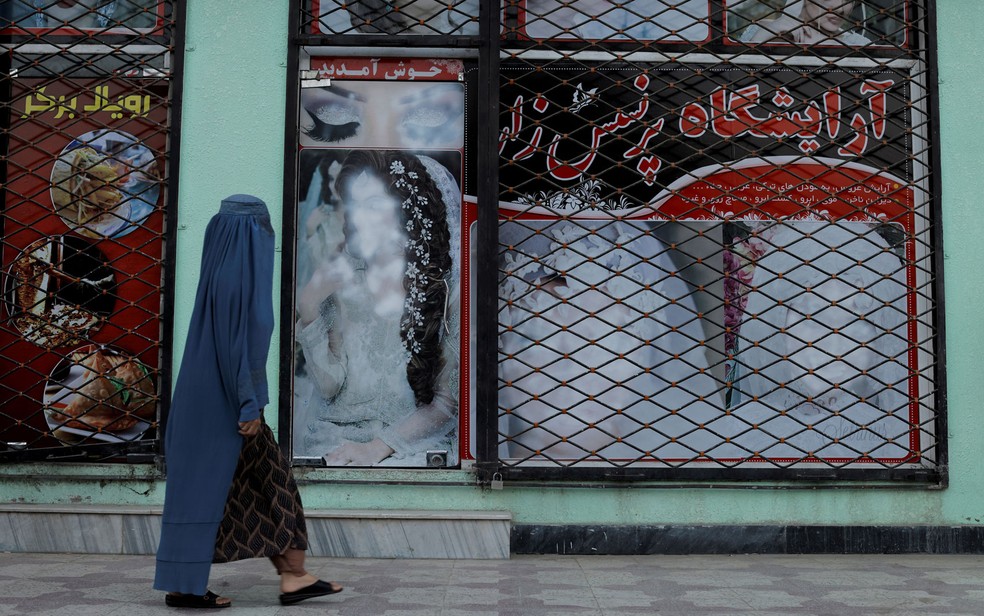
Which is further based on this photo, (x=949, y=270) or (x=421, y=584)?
(x=949, y=270)

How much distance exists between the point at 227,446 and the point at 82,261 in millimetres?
2458

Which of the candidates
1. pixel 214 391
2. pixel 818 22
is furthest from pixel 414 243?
pixel 818 22

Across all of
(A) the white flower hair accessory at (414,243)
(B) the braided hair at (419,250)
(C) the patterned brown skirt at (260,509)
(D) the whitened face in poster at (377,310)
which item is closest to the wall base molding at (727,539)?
(D) the whitened face in poster at (377,310)

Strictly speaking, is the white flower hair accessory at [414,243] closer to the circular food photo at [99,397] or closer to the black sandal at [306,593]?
the circular food photo at [99,397]

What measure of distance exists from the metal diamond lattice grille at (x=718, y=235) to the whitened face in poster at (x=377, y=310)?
1.21 feet

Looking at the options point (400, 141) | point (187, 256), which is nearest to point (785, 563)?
point (400, 141)

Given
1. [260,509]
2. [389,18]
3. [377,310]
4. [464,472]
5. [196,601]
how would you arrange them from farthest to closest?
[389,18] → [377,310] → [464,472] → [260,509] → [196,601]

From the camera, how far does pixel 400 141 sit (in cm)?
616

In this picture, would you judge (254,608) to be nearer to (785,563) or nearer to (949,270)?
(785,563)

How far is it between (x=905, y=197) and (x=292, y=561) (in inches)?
163

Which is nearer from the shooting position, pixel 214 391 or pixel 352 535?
pixel 214 391

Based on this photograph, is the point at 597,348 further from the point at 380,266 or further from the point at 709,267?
the point at 380,266

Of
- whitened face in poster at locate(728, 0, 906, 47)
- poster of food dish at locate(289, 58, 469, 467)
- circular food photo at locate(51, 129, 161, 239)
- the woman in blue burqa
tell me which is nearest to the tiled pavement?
the woman in blue burqa

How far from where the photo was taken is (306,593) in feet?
14.1
